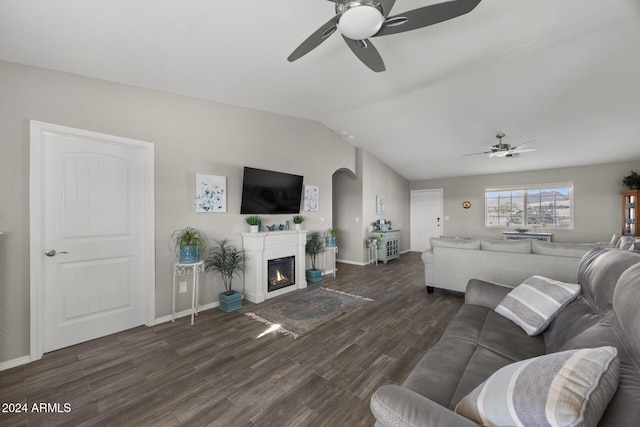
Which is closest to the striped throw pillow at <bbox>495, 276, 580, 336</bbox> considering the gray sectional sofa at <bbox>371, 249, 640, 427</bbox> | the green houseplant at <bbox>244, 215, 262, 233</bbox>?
the gray sectional sofa at <bbox>371, 249, 640, 427</bbox>

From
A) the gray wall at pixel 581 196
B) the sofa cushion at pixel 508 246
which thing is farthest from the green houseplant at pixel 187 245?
the gray wall at pixel 581 196

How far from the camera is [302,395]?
1.81 metres

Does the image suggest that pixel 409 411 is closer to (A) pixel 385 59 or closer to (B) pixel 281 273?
(A) pixel 385 59

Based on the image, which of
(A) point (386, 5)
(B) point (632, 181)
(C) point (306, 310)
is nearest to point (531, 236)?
(B) point (632, 181)

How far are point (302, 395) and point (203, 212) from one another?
2481 mm

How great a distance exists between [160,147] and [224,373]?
8.27ft

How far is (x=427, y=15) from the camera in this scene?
5.58 ft

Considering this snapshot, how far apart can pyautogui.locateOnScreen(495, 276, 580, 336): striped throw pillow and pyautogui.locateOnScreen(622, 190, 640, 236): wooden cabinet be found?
6.16 m

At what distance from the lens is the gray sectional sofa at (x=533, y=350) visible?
0.75 meters

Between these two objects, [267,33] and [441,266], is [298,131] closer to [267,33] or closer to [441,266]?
[267,33]

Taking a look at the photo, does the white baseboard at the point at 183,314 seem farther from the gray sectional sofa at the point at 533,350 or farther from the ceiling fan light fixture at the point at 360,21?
the ceiling fan light fixture at the point at 360,21

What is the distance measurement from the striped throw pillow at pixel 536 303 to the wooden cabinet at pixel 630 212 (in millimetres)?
6163

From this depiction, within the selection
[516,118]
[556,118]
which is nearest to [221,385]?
[516,118]

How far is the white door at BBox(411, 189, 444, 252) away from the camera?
8234 mm
